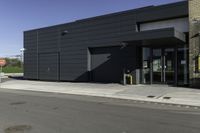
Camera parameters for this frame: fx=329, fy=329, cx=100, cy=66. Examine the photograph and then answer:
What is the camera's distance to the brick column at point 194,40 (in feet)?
67.6

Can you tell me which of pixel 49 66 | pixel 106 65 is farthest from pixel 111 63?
pixel 49 66

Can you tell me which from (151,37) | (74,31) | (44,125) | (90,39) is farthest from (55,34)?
(44,125)

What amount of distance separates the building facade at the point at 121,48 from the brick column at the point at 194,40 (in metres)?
0.10

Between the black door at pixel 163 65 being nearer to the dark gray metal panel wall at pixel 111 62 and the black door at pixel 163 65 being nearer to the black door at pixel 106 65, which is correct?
the dark gray metal panel wall at pixel 111 62

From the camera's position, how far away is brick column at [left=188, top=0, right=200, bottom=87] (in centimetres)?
2061

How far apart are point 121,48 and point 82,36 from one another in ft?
15.9

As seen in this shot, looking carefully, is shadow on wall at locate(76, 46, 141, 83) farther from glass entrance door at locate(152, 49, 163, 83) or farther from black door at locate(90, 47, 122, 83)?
glass entrance door at locate(152, 49, 163, 83)

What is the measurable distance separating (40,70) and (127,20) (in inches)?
509

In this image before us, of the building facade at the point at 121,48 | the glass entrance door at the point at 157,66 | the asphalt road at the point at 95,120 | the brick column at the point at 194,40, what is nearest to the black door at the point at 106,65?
the building facade at the point at 121,48

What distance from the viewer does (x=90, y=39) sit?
28219 mm

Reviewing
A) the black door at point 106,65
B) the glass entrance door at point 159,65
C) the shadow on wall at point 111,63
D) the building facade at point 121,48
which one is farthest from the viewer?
the black door at point 106,65

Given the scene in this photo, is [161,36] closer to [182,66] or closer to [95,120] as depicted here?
[182,66]

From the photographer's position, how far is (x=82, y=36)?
29.0 m

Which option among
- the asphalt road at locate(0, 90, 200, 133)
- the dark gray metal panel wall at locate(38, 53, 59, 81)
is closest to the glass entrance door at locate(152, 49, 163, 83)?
the asphalt road at locate(0, 90, 200, 133)
